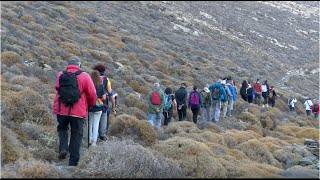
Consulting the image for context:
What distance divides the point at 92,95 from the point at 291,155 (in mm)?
6879

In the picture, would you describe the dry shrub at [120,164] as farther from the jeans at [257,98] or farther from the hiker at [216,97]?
the jeans at [257,98]

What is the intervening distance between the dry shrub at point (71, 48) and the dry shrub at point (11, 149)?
42.3 feet

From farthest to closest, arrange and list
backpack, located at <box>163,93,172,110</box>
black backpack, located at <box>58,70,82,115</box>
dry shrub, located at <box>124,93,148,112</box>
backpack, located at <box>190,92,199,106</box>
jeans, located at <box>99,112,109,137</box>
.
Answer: dry shrub, located at <box>124,93,148,112</box> < backpack, located at <box>190,92,199,106</box> < backpack, located at <box>163,93,172,110</box> < jeans, located at <box>99,112,109,137</box> < black backpack, located at <box>58,70,82,115</box>

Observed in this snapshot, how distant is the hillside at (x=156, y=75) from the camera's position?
8.24m

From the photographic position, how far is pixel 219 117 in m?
17.9

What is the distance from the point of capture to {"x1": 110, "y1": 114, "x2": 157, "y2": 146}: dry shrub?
1032cm

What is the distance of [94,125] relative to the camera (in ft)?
30.1

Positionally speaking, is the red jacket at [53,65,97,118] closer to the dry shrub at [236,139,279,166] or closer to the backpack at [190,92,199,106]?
the dry shrub at [236,139,279,166]

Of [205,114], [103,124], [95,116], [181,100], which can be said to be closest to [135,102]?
[181,100]

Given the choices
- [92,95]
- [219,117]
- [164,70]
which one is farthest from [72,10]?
[92,95]

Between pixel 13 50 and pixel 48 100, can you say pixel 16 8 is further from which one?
pixel 48 100

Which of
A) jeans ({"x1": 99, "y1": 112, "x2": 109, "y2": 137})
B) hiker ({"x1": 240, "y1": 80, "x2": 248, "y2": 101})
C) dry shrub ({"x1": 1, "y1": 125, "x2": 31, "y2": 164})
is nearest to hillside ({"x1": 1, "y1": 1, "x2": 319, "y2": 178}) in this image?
dry shrub ({"x1": 1, "y1": 125, "x2": 31, "y2": 164})

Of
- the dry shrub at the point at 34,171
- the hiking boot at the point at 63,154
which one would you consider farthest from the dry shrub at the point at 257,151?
A: the dry shrub at the point at 34,171

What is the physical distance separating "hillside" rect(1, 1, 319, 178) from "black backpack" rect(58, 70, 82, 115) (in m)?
0.95
